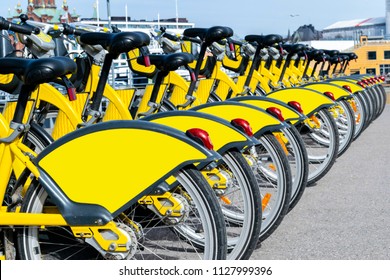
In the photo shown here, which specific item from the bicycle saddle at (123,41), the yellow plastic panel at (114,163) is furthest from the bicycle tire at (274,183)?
the yellow plastic panel at (114,163)

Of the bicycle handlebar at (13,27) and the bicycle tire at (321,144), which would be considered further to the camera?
the bicycle tire at (321,144)

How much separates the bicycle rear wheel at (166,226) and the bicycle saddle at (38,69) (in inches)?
16.9

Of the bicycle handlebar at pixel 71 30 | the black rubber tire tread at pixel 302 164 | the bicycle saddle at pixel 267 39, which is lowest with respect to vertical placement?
the black rubber tire tread at pixel 302 164

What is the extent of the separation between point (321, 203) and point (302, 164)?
0.67 metres

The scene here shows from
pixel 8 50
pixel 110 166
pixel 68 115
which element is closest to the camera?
pixel 110 166

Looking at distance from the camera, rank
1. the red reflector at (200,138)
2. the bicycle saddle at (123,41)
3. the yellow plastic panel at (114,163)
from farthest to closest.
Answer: the bicycle saddle at (123,41) → the red reflector at (200,138) → the yellow plastic panel at (114,163)

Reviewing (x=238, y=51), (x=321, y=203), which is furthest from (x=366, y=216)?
(x=238, y=51)

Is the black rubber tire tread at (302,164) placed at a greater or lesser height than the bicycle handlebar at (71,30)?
lesser

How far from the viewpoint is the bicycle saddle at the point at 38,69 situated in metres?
3.13

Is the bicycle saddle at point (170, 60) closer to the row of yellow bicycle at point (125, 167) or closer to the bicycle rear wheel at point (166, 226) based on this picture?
the row of yellow bicycle at point (125, 167)

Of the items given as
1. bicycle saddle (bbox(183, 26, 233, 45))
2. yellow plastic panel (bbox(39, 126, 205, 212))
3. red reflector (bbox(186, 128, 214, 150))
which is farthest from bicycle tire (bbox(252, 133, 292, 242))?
bicycle saddle (bbox(183, 26, 233, 45))

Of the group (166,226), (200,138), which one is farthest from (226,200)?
(200,138)

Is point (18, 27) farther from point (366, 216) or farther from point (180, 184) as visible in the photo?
point (366, 216)

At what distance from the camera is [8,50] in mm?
4809
